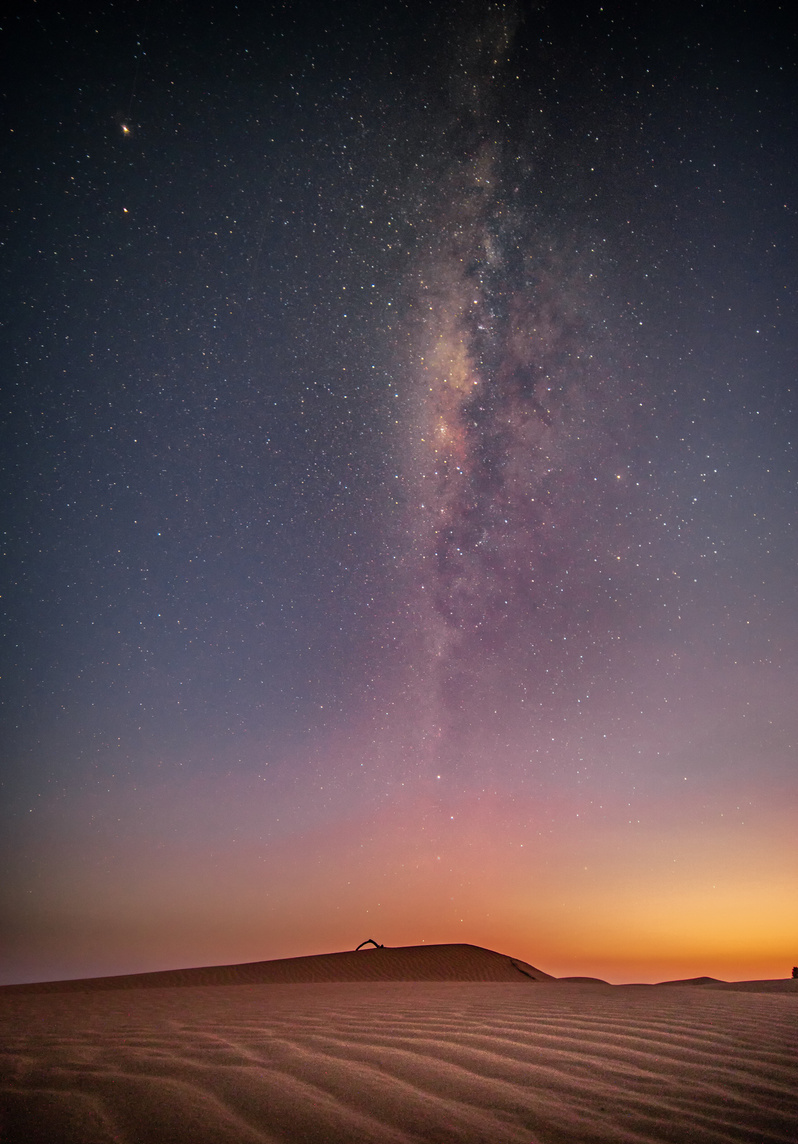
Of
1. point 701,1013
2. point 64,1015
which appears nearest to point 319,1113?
point 701,1013

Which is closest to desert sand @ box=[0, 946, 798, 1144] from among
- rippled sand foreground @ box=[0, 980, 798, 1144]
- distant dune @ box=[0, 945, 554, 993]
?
rippled sand foreground @ box=[0, 980, 798, 1144]

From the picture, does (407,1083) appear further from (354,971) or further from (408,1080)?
(354,971)

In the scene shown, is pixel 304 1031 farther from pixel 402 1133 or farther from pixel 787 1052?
pixel 787 1052

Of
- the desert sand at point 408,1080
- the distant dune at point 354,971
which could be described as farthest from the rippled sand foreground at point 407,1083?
the distant dune at point 354,971

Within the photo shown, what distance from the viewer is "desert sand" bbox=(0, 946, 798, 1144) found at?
6.63 feet

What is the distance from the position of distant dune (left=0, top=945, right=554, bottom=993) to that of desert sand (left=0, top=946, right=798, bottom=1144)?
42.4 feet

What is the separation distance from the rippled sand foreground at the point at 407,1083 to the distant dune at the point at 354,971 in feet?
43.2

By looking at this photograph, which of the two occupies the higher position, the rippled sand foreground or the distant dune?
the rippled sand foreground

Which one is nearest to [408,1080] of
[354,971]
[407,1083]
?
[407,1083]

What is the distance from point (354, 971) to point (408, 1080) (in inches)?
718

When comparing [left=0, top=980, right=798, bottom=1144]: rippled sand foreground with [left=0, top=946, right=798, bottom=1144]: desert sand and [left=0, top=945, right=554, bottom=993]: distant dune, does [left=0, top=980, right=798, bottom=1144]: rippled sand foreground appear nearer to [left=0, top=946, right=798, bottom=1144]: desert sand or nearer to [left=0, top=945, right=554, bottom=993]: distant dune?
[left=0, top=946, right=798, bottom=1144]: desert sand

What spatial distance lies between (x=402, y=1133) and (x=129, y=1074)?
155cm

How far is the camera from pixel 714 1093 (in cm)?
244

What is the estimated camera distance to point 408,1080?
2.55 metres
